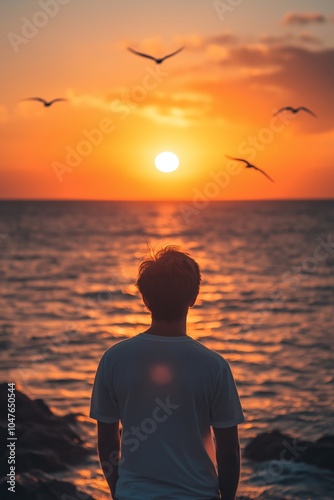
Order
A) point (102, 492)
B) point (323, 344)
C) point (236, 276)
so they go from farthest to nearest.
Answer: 1. point (236, 276)
2. point (323, 344)
3. point (102, 492)

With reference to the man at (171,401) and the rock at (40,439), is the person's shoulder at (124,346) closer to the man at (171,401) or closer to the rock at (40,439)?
the man at (171,401)

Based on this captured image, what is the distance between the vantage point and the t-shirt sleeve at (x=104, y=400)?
2729mm

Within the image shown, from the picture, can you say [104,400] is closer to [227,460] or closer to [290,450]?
[227,460]

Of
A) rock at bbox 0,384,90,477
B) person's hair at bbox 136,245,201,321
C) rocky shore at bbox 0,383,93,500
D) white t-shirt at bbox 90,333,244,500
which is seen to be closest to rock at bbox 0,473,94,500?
rocky shore at bbox 0,383,93,500

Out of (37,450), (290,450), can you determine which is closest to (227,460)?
(37,450)

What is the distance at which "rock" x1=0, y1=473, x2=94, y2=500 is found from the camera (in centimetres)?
665

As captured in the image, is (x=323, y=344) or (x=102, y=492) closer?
(x=102, y=492)

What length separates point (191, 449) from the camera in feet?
8.59

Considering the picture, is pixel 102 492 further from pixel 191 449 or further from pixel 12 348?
pixel 12 348

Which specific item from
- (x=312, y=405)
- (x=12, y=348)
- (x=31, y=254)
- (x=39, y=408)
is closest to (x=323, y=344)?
(x=312, y=405)

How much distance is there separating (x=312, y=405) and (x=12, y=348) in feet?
28.6

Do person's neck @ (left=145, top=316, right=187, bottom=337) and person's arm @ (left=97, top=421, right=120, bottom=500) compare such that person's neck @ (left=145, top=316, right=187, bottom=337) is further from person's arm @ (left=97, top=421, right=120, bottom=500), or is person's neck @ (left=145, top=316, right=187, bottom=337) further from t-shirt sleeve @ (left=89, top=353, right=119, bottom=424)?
person's arm @ (left=97, top=421, right=120, bottom=500)

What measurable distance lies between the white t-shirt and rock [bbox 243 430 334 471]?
22.7ft

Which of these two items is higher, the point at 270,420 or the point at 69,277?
the point at 270,420
